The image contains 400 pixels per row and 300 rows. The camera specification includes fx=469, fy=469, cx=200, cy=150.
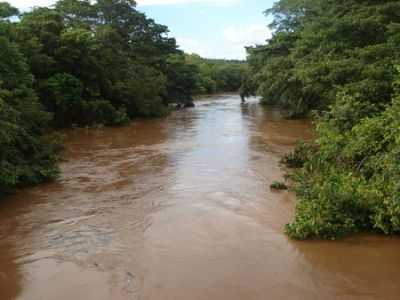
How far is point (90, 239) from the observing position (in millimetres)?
8898

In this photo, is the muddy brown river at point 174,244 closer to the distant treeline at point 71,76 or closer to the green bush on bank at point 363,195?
the green bush on bank at point 363,195

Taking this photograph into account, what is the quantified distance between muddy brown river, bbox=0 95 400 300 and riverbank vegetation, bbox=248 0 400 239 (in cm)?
55

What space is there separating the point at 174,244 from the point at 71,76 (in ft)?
62.3

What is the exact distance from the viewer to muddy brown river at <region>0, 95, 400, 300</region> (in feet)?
22.6

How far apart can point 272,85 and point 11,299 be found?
2209cm

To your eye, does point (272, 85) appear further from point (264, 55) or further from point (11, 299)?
point (11, 299)

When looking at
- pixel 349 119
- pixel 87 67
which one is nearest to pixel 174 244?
pixel 349 119

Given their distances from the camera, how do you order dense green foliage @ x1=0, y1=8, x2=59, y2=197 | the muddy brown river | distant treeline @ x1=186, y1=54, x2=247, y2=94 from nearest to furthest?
the muddy brown river < dense green foliage @ x1=0, y1=8, x2=59, y2=197 < distant treeline @ x1=186, y1=54, x2=247, y2=94

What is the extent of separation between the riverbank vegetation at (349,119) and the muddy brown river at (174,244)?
0.55 metres

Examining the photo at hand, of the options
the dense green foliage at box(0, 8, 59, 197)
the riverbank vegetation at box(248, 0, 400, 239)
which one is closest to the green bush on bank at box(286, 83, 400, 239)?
the riverbank vegetation at box(248, 0, 400, 239)

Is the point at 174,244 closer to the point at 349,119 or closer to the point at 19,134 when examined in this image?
the point at 349,119

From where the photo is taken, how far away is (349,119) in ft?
38.7

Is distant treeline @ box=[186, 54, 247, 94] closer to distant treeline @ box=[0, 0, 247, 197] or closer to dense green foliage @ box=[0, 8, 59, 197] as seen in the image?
distant treeline @ box=[0, 0, 247, 197]

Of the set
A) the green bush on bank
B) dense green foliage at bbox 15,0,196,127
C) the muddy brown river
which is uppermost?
dense green foliage at bbox 15,0,196,127
